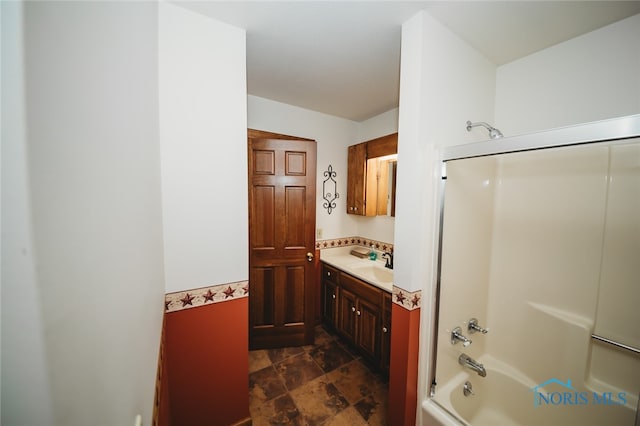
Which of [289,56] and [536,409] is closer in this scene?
[536,409]

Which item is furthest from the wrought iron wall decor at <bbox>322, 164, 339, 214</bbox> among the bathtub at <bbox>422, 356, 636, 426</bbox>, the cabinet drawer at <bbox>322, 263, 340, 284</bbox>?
the bathtub at <bbox>422, 356, 636, 426</bbox>

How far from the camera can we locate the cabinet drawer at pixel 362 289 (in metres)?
1.67

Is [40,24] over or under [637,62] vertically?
under

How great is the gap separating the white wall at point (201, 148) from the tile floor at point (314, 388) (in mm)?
996

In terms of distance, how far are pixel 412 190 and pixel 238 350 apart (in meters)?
1.32

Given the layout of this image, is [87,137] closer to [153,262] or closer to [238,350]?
[153,262]

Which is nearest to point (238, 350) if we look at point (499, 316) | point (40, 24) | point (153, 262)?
point (153, 262)

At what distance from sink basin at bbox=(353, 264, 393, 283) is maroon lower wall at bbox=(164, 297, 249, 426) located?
1120 millimetres

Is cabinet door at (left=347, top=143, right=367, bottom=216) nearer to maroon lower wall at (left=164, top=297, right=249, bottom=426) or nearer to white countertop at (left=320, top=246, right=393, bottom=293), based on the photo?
white countertop at (left=320, top=246, right=393, bottom=293)

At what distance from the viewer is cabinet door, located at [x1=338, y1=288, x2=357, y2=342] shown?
6.35 ft

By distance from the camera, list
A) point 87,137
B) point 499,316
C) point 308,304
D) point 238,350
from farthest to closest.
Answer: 1. point 308,304
2. point 499,316
3. point 238,350
4. point 87,137

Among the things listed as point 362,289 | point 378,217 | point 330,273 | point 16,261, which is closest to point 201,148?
point 16,261

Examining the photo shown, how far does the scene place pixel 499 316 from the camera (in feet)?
4.83

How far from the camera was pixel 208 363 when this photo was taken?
116 cm
